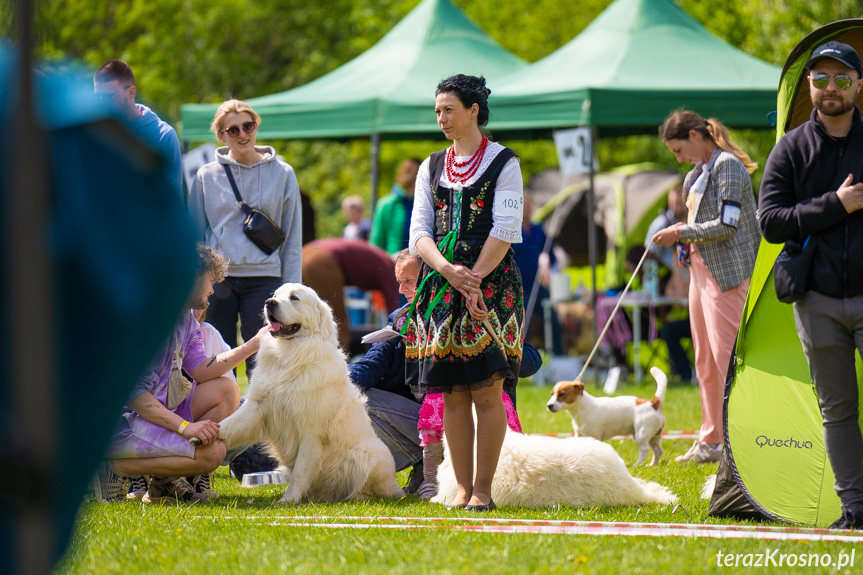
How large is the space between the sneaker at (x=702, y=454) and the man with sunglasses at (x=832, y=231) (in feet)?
7.34

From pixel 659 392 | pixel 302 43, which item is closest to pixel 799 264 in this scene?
pixel 659 392

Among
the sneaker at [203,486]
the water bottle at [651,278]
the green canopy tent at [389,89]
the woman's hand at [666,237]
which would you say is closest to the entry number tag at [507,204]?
the woman's hand at [666,237]

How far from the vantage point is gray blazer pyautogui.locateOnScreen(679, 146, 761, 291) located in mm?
5863

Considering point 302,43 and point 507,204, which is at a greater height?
point 302,43

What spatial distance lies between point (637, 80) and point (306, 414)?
7.09 metres

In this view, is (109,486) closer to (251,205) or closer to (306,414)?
(306,414)

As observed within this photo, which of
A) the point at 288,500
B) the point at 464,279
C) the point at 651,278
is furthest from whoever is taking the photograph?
the point at 651,278

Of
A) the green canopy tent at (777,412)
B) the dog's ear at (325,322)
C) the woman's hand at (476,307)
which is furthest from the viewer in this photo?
the dog's ear at (325,322)

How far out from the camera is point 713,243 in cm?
593

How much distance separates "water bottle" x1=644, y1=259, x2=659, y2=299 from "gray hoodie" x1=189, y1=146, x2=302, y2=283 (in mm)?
6170

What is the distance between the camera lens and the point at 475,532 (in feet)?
11.6

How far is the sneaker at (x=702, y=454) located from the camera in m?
5.94

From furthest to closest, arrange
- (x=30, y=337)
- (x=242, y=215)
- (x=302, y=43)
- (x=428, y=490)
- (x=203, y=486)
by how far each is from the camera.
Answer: (x=302, y=43)
(x=242, y=215)
(x=428, y=490)
(x=203, y=486)
(x=30, y=337)

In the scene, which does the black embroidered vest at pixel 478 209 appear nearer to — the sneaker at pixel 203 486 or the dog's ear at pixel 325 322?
the dog's ear at pixel 325 322
